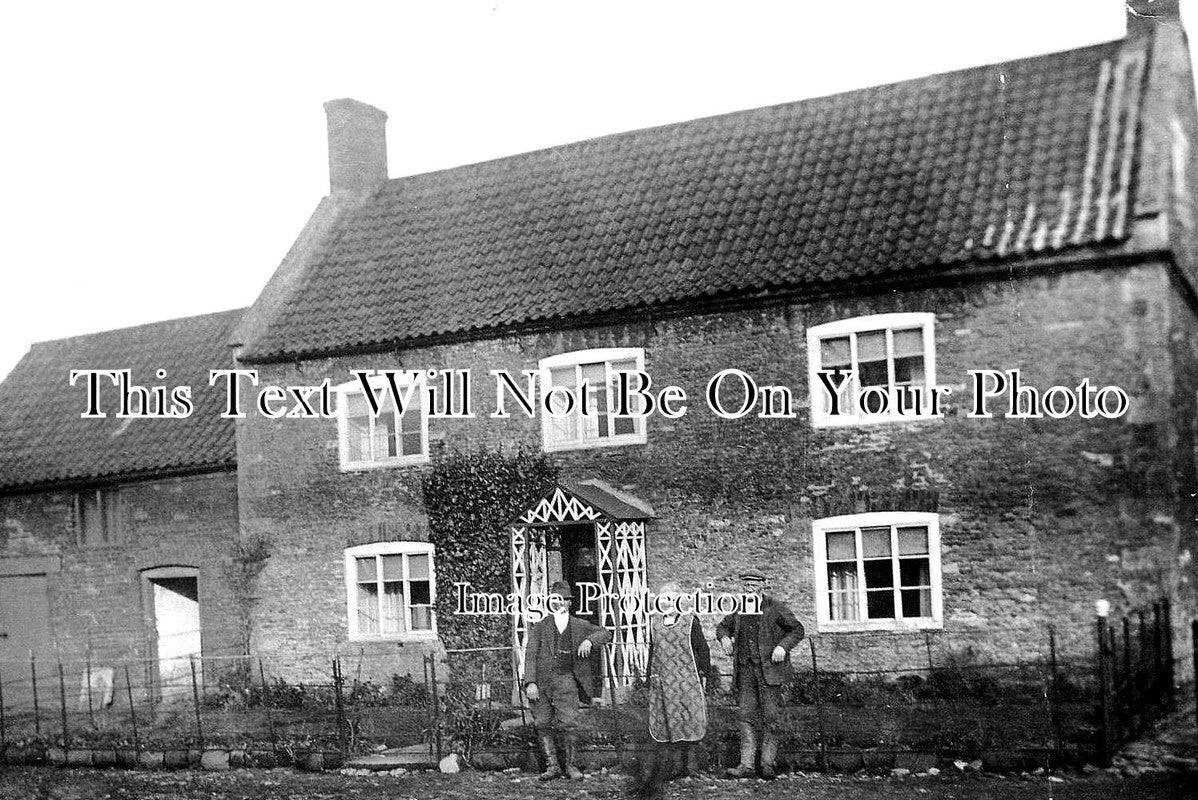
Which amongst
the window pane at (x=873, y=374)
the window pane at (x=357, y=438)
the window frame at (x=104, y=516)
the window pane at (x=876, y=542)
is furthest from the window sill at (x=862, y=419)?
the window frame at (x=104, y=516)

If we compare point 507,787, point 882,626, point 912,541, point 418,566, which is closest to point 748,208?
point 912,541

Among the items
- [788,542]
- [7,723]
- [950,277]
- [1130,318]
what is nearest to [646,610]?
[788,542]

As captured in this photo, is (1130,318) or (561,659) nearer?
(561,659)

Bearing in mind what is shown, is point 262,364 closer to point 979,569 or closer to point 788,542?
point 788,542

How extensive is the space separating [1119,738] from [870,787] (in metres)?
2.79

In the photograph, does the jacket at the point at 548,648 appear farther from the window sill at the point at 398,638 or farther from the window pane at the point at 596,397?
the window sill at the point at 398,638

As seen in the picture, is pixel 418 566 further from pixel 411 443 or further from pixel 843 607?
pixel 843 607

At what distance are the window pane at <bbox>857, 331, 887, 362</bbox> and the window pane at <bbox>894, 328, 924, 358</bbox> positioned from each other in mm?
167

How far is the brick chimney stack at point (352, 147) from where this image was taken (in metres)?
21.8

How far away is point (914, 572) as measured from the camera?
15.7 meters

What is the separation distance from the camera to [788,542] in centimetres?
1623

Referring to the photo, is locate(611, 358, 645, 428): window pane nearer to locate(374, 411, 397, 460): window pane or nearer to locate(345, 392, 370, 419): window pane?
locate(374, 411, 397, 460): window pane

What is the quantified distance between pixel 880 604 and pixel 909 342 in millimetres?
3487

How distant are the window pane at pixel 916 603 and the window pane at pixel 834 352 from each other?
3.12 meters
